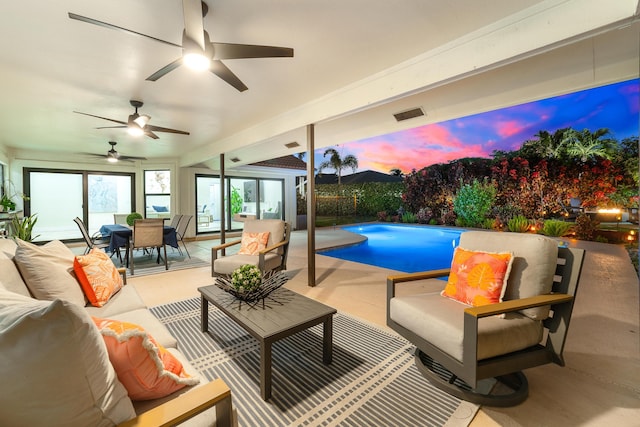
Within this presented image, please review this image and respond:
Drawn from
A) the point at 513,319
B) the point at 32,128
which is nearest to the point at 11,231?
the point at 32,128

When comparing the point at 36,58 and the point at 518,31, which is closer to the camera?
the point at 518,31

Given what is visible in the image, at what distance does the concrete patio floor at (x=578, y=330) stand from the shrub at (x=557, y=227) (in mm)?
2278

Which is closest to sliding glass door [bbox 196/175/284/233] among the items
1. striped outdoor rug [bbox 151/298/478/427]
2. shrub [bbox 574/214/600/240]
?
striped outdoor rug [bbox 151/298/478/427]

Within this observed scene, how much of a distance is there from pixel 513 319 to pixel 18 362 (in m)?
2.13

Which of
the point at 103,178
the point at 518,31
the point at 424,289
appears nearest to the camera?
the point at 518,31

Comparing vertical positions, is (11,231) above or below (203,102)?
below

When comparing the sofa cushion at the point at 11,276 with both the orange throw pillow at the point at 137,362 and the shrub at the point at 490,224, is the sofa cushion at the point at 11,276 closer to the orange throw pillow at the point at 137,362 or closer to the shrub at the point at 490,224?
the orange throw pillow at the point at 137,362

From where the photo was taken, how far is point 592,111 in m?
8.71

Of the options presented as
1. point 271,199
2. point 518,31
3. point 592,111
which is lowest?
point 271,199

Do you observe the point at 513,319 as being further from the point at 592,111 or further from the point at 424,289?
the point at 592,111

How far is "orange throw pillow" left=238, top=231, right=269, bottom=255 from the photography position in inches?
156

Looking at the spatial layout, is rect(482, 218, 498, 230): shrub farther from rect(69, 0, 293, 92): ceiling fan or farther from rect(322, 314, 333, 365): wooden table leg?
rect(69, 0, 293, 92): ceiling fan

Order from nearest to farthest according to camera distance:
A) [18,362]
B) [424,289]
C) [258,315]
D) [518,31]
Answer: [18,362], [258,315], [518,31], [424,289]

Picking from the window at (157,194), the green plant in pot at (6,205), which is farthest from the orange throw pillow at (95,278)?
the window at (157,194)
